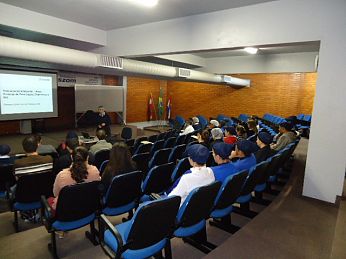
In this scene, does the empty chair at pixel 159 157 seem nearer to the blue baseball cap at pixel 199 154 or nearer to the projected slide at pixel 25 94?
the blue baseball cap at pixel 199 154

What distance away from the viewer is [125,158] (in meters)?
2.87

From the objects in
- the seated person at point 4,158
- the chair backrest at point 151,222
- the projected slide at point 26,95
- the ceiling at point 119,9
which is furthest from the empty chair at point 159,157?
the projected slide at point 26,95

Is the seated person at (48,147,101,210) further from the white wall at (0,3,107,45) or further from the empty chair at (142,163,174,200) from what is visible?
the white wall at (0,3,107,45)

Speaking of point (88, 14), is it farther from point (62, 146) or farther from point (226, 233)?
point (226, 233)

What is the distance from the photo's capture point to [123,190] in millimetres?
2582

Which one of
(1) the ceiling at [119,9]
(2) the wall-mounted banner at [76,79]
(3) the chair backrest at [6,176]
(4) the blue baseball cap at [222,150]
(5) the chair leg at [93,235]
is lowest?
(5) the chair leg at [93,235]

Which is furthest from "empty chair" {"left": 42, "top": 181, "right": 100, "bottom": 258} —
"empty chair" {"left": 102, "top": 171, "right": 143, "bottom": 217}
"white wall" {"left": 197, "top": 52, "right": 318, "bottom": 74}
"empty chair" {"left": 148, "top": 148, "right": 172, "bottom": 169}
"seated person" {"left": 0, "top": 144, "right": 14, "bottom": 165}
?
"white wall" {"left": 197, "top": 52, "right": 318, "bottom": 74}

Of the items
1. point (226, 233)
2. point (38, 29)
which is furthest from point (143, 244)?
point (38, 29)

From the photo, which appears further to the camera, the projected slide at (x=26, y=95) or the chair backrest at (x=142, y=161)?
the projected slide at (x=26, y=95)

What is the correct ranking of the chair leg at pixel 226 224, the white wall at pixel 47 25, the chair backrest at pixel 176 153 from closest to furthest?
the chair leg at pixel 226 224
the white wall at pixel 47 25
the chair backrest at pixel 176 153

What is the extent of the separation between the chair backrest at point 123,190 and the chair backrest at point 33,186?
0.84 metres

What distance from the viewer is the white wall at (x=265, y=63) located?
9.08 metres

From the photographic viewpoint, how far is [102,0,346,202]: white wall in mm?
3305

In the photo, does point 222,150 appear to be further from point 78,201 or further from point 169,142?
point 169,142
